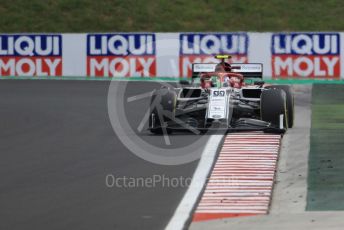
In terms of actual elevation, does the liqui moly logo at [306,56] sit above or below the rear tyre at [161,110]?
above

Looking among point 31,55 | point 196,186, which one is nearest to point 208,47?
point 31,55

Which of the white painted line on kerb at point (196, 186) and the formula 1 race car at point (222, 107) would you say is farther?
the formula 1 race car at point (222, 107)

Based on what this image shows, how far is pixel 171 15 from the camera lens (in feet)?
137

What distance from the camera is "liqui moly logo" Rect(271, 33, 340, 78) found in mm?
33219

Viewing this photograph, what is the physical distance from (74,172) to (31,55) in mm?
21054

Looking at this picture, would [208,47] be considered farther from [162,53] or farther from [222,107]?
[222,107]

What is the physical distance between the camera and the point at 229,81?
20.3m

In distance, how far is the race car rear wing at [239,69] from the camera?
2094cm

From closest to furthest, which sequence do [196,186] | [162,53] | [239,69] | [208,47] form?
[196,186] < [239,69] < [162,53] < [208,47]

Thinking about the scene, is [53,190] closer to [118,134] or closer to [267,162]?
[267,162]

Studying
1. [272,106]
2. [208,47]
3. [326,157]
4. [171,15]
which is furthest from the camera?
[171,15]

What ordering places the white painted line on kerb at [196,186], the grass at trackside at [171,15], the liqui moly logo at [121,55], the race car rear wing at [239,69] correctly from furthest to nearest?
the grass at trackside at [171,15] < the liqui moly logo at [121,55] < the race car rear wing at [239,69] < the white painted line on kerb at [196,186]

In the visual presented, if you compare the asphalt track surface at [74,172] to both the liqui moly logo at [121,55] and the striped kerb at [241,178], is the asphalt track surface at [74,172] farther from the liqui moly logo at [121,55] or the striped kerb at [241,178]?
the liqui moly logo at [121,55]

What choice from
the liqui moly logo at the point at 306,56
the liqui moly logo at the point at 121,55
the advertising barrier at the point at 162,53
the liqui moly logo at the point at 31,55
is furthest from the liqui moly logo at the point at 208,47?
the liqui moly logo at the point at 31,55
